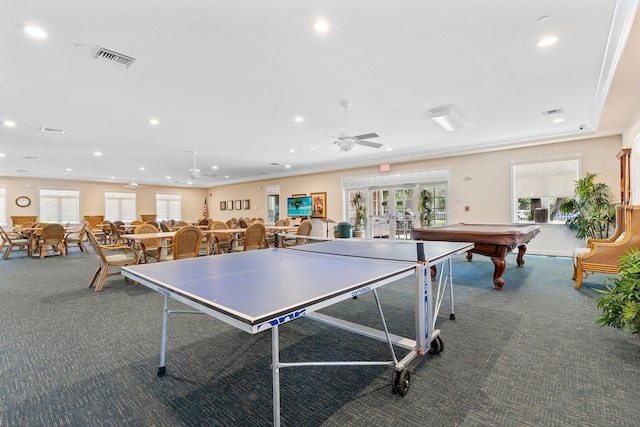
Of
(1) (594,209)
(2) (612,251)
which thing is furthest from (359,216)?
(2) (612,251)

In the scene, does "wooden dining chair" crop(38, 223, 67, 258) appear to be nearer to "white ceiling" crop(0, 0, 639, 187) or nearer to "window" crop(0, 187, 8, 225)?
"white ceiling" crop(0, 0, 639, 187)

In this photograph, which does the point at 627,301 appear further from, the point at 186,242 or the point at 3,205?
the point at 3,205

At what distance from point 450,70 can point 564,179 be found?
17.0ft

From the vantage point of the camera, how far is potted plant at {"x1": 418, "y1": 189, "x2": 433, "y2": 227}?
8.60 m

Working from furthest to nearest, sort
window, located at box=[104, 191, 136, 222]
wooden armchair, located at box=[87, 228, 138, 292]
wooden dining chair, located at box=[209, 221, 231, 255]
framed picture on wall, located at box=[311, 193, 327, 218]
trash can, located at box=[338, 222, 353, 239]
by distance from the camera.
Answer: window, located at box=[104, 191, 136, 222], framed picture on wall, located at box=[311, 193, 327, 218], trash can, located at box=[338, 222, 353, 239], wooden dining chair, located at box=[209, 221, 231, 255], wooden armchair, located at box=[87, 228, 138, 292]

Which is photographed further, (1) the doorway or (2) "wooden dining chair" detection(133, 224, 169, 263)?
(1) the doorway

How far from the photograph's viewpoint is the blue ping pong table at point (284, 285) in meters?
1.10

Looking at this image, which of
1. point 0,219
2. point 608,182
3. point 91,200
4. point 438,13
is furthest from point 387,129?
point 0,219

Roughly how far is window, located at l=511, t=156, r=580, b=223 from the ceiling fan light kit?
296 centimetres

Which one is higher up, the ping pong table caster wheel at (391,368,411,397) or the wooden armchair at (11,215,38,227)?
the wooden armchair at (11,215,38,227)

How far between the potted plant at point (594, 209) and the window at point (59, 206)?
58.9 ft

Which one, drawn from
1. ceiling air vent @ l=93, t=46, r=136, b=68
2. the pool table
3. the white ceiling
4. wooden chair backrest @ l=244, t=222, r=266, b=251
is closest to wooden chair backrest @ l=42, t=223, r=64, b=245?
the white ceiling

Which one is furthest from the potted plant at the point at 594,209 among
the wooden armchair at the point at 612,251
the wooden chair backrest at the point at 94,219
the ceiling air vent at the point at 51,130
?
the wooden chair backrest at the point at 94,219

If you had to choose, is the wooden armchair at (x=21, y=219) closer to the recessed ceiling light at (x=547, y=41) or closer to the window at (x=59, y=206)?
the window at (x=59, y=206)
